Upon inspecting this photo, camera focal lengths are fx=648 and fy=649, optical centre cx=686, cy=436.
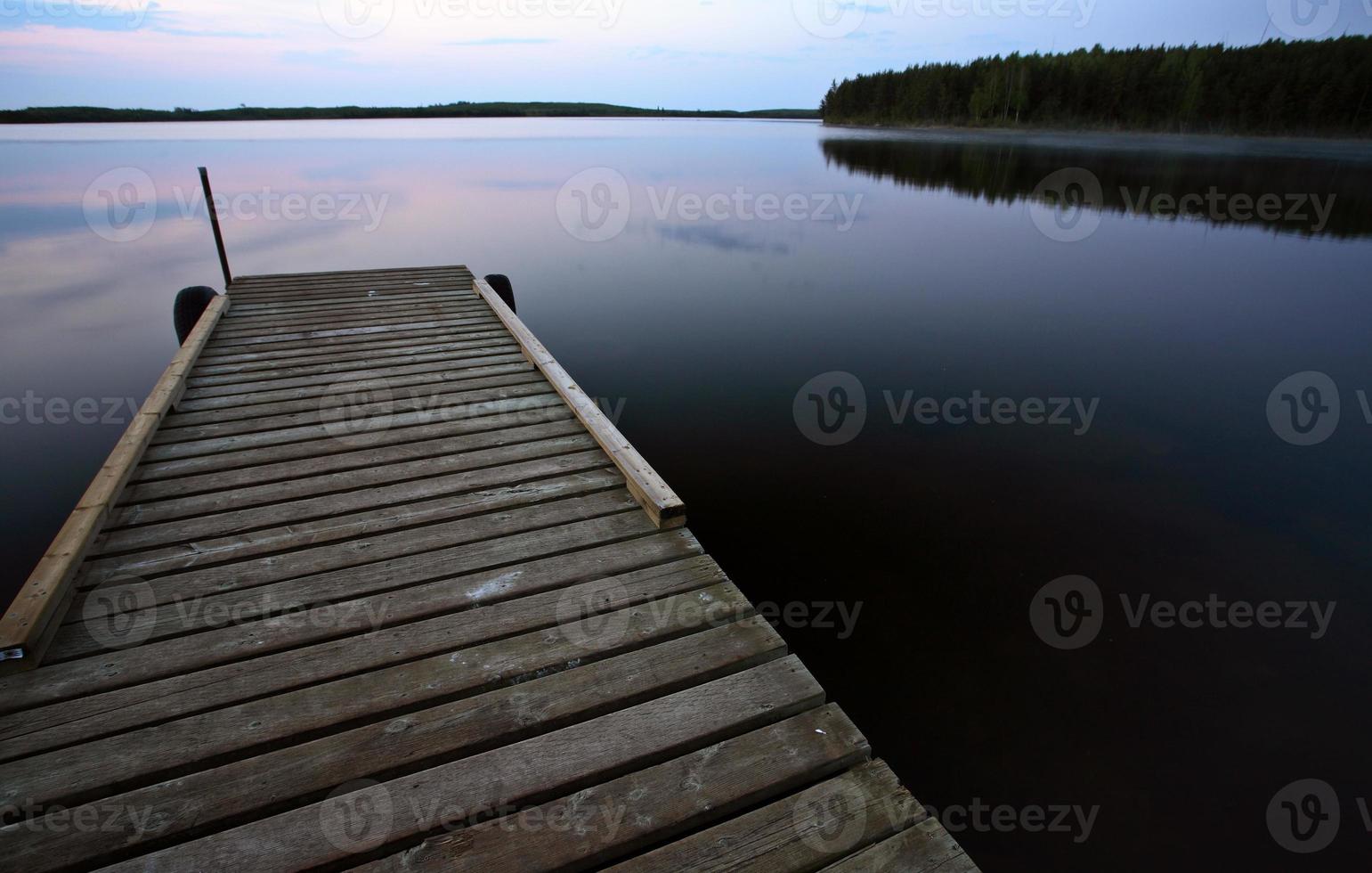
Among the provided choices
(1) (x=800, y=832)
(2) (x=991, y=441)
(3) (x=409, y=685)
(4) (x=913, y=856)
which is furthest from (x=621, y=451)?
(2) (x=991, y=441)

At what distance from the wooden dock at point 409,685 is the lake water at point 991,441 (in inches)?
55.2

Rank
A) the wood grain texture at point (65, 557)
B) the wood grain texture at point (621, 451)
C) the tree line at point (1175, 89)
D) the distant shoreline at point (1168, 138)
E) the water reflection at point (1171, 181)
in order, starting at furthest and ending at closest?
the tree line at point (1175, 89)
the distant shoreline at point (1168, 138)
the water reflection at point (1171, 181)
the wood grain texture at point (621, 451)
the wood grain texture at point (65, 557)

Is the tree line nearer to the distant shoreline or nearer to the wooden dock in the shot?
the distant shoreline

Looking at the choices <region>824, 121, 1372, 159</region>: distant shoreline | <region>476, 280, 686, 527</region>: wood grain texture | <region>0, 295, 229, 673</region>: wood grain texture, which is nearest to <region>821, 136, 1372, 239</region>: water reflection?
<region>824, 121, 1372, 159</region>: distant shoreline

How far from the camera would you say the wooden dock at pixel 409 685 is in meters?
1.79

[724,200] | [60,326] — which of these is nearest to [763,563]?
[60,326]

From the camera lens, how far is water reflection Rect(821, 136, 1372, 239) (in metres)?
17.2

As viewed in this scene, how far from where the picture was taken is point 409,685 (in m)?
2.23

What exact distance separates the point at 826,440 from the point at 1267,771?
3.64 metres

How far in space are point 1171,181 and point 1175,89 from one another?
30.7 metres

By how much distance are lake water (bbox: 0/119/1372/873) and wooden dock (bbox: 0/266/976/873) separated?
4.60 feet

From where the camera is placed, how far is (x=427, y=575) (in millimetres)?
2785

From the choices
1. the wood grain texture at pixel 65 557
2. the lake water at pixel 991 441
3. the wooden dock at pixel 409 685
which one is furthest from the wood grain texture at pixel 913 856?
the wood grain texture at pixel 65 557

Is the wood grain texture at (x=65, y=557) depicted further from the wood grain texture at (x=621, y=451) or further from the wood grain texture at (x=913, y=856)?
the wood grain texture at (x=913, y=856)
